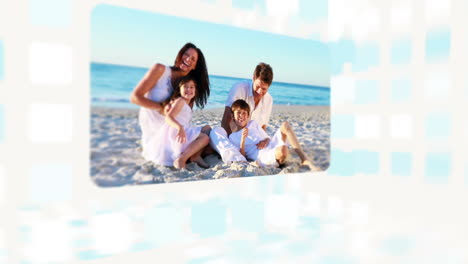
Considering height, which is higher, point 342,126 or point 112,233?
A: point 342,126

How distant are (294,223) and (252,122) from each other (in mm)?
1094

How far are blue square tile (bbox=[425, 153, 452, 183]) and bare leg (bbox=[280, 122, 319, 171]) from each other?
4.19 ft

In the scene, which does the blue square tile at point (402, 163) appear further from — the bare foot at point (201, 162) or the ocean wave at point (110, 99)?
the ocean wave at point (110, 99)

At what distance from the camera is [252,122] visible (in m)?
3.70

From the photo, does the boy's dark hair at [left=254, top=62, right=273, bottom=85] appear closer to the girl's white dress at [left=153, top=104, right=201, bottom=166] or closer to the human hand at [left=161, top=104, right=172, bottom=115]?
the girl's white dress at [left=153, top=104, right=201, bottom=166]

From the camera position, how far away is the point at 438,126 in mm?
4348

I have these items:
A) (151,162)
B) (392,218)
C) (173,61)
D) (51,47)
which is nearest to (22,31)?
(51,47)

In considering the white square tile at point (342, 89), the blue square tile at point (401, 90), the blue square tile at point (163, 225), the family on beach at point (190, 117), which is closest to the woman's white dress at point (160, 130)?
the family on beach at point (190, 117)

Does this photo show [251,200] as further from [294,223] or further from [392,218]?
[392,218]

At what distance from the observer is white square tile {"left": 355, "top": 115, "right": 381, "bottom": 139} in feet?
15.4

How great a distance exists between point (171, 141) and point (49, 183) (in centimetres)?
112

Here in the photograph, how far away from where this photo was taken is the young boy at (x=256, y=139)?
3.61m

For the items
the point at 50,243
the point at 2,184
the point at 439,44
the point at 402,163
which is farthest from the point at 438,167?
the point at 2,184

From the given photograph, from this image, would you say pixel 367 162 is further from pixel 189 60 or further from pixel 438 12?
pixel 189 60
